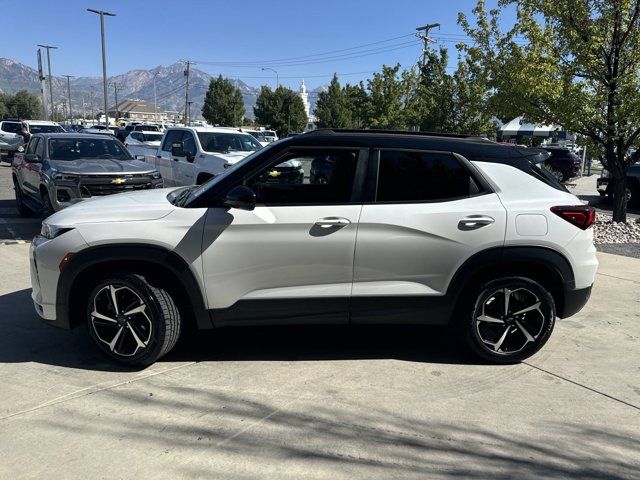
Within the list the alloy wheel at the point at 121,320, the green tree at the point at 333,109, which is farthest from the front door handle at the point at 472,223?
the green tree at the point at 333,109

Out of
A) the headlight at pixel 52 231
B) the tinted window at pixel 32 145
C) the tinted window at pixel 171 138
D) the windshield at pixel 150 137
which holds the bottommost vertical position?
the headlight at pixel 52 231

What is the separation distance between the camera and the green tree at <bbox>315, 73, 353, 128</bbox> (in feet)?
164

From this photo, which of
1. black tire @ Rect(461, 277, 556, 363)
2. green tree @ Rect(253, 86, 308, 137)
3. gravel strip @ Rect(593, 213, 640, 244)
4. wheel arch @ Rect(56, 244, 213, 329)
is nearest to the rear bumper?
black tire @ Rect(461, 277, 556, 363)

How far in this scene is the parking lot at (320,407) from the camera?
286 centimetres

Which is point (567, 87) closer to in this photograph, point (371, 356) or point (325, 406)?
point (371, 356)

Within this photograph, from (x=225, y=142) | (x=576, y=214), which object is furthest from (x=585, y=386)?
(x=225, y=142)

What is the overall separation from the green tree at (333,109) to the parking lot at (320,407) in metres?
46.1

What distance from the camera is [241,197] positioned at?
3617 mm

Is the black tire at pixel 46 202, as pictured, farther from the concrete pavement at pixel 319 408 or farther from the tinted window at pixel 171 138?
the concrete pavement at pixel 319 408

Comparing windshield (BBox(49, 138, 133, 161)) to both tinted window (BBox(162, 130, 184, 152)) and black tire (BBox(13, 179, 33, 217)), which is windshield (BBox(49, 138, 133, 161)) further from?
black tire (BBox(13, 179, 33, 217))

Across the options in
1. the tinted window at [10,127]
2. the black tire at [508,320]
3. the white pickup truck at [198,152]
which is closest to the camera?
the black tire at [508,320]

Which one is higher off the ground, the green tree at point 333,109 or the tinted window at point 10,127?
the green tree at point 333,109

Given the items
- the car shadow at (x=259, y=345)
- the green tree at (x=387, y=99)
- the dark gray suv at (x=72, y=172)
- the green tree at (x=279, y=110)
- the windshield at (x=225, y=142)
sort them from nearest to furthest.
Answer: the car shadow at (x=259, y=345), the dark gray suv at (x=72, y=172), the windshield at (x=225, y=142), the green tree at (x=387, y=99), the green tree at (x=279, y=110)

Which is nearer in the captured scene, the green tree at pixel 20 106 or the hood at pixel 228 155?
the hood at pixel 228 155
